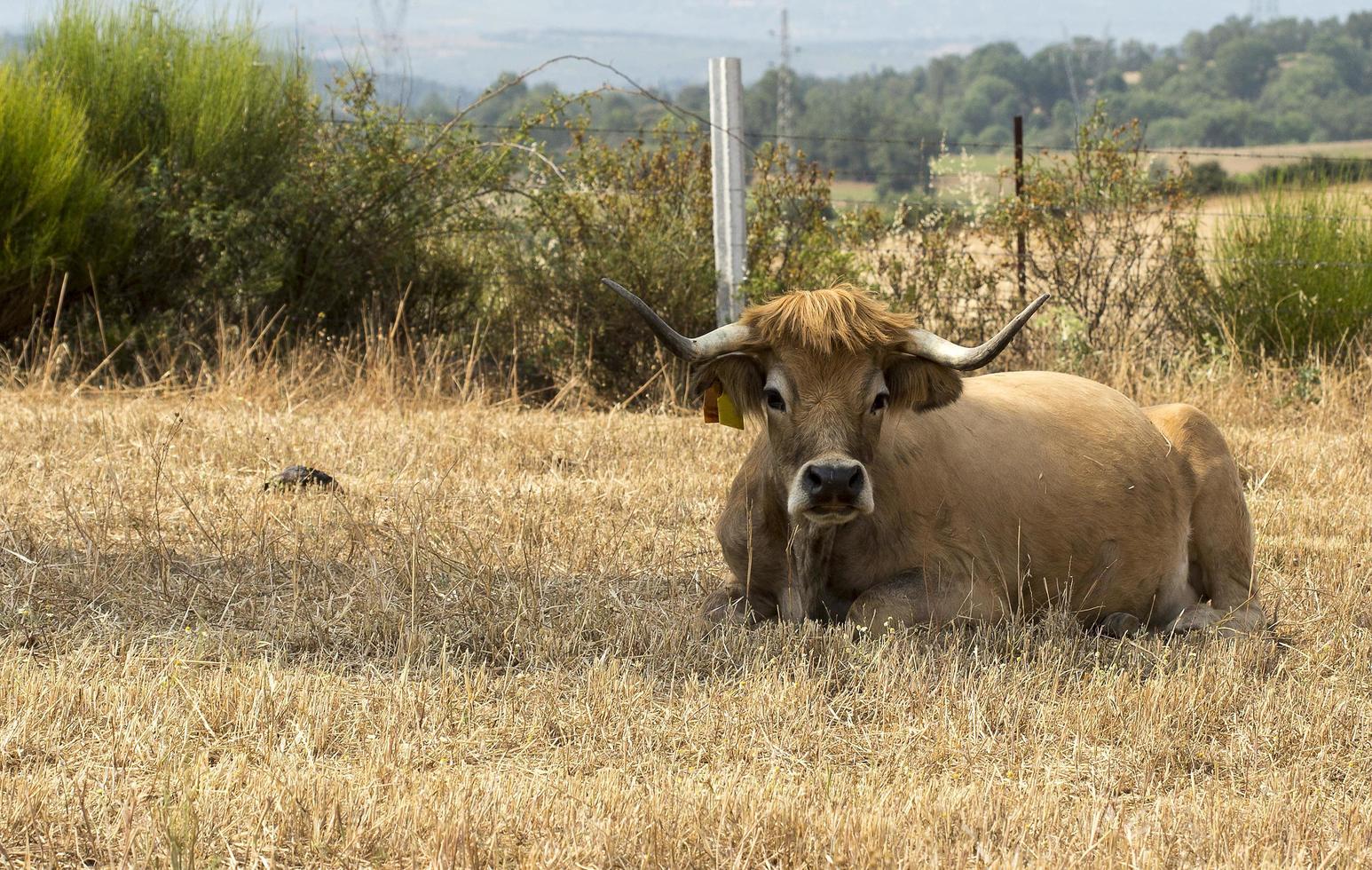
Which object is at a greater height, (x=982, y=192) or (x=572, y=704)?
(x=982, y=192)

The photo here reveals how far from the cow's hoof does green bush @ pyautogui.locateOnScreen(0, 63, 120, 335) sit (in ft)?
26.1

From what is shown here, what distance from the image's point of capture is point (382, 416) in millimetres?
9336

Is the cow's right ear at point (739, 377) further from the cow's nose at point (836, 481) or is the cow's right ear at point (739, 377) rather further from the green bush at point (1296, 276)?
the green bush at point (1296, 276)

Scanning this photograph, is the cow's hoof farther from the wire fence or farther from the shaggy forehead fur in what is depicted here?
the wire fence

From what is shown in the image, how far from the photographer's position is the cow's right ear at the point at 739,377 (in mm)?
5207

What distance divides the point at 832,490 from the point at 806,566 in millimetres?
646

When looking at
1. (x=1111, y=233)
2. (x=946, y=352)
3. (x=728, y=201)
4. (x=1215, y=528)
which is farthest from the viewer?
(x=1111, y=233)

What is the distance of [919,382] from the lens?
17.1 feet

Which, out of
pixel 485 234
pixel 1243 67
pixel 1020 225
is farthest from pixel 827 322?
pixel 1243 67

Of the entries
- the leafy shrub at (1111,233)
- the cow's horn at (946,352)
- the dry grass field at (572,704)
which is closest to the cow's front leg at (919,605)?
the dry grass field at (572,704)

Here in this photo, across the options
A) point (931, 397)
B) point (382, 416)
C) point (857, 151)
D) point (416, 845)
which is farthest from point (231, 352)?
point (857, 151)

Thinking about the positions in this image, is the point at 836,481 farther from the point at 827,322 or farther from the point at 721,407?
the point at 721,407

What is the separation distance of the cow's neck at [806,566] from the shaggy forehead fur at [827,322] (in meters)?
0.62

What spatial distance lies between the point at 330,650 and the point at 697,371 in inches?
61.5
